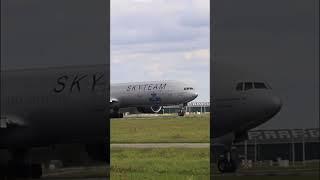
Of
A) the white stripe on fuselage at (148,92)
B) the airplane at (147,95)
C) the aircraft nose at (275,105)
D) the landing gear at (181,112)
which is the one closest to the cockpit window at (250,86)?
the aircraft nose at (275,105)

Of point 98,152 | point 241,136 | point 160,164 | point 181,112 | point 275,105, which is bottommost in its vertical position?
point 160,164

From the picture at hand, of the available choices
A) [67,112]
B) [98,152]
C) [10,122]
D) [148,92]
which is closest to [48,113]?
[67,112]

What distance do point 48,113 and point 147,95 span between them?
276 centimetres

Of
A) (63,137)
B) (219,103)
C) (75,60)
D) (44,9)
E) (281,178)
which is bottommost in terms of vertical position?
(281,178)

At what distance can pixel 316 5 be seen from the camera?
3.85 m

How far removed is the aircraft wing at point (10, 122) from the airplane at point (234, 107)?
1401 millimetres

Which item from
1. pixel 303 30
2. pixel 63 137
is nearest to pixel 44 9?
pixel 63 137

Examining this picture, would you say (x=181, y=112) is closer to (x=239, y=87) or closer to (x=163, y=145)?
(x=163, y=145)

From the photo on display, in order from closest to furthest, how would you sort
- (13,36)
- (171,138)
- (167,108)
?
(13,36) < (171,138) < (167,108)

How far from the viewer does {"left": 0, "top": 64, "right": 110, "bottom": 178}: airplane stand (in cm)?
367

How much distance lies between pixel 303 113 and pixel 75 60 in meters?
1.73

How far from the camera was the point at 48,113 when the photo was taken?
3.69m

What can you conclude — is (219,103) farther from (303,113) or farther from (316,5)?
(316,5)

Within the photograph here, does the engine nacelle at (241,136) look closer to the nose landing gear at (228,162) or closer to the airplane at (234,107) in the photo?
the airplane at (234,107)
